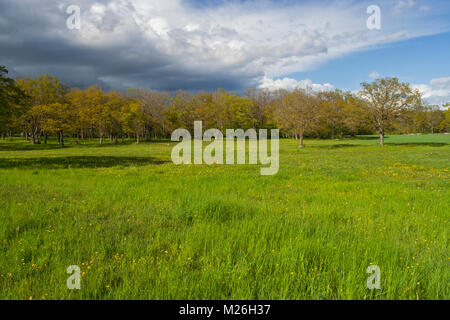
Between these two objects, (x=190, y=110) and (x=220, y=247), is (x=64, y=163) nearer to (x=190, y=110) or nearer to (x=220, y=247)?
(x=220, y=247)

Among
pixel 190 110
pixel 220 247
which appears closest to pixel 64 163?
pixel 220 247

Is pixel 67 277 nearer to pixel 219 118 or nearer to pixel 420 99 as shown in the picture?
pixel 420 99

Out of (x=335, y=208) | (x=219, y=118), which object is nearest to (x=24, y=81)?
(x=219, y=118)

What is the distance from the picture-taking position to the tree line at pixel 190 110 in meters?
48.7

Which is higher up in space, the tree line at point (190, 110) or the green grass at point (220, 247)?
the tree line at point (190, 110)

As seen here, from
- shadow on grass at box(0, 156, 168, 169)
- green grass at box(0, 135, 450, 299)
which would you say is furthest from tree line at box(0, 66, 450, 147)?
green grass at box(0, 135, 450, 299)

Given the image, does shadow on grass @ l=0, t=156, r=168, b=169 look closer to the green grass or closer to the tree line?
the tree line

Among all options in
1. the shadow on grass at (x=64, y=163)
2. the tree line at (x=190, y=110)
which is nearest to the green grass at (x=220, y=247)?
the shadow on grass at (x=64, y=163)

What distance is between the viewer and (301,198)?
9.29 meters

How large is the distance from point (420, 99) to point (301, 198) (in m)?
54.3

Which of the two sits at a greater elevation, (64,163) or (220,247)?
(64,163)

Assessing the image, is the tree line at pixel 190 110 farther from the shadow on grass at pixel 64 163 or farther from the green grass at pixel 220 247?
the green grass at pixel 220 247

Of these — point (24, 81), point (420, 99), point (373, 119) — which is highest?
point (24, 81)

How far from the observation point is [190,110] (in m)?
91.9
